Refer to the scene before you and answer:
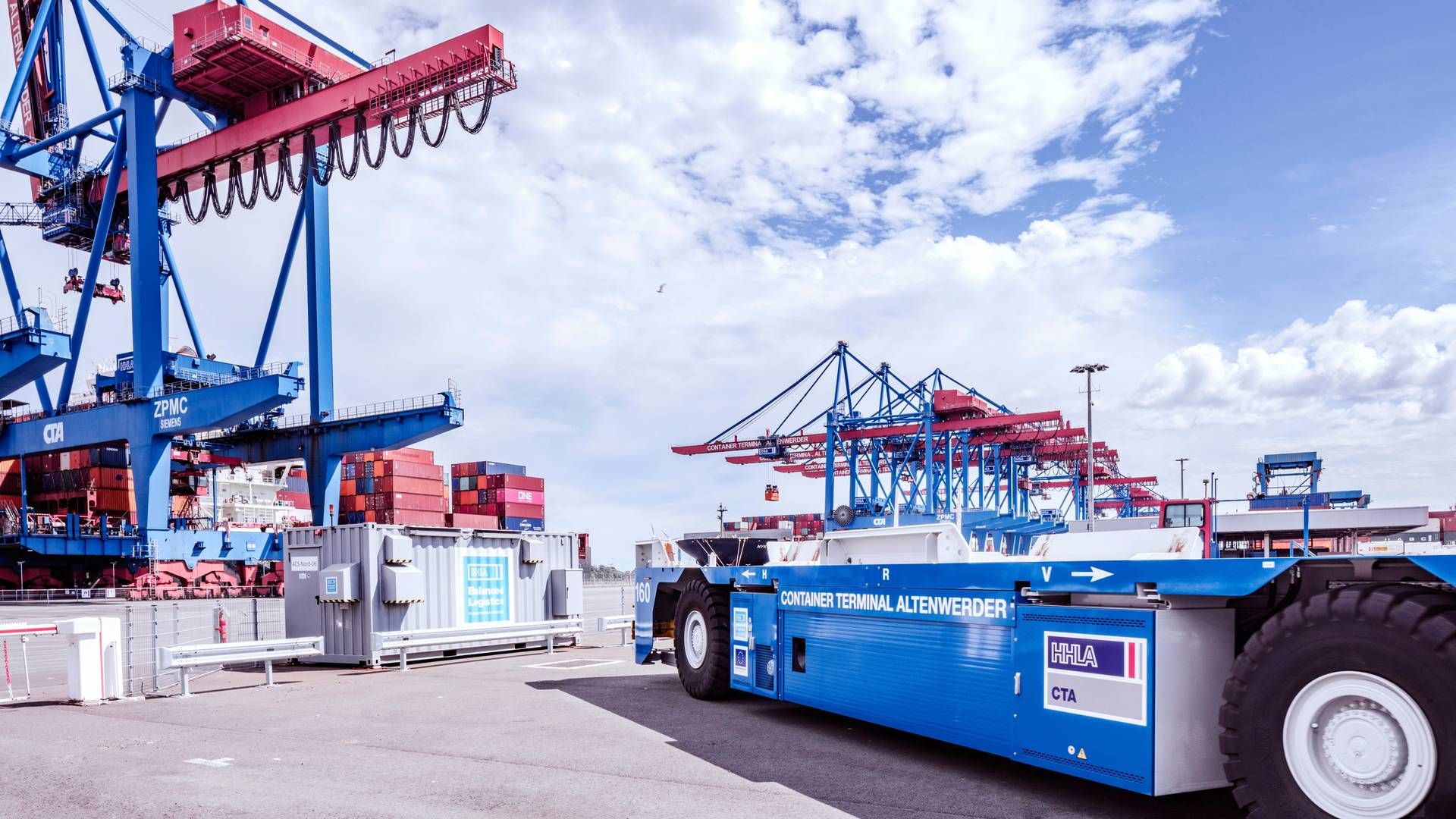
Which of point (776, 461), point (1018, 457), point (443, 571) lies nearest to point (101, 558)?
point (776, 461)

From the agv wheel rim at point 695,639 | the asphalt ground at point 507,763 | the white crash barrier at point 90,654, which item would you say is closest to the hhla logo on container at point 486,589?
the asphalt ground at point 507,763

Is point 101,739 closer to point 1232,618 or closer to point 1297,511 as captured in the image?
point 1232,618

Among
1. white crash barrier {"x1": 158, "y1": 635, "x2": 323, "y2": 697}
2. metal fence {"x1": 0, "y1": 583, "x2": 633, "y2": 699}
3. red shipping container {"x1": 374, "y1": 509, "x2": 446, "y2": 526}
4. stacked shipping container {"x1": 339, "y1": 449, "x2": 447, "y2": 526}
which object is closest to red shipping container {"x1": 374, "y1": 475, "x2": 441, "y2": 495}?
stacked shipping container {"x1": 339, "y1": 449, "x2": 447, "y2": 526}

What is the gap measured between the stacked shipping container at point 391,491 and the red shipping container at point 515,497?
3967 mm

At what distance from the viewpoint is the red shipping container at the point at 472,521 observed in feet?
165

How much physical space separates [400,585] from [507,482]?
41753 mm

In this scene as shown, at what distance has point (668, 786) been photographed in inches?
280

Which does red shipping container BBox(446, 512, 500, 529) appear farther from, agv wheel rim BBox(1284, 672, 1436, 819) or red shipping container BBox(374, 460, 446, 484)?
agv wheel rim BBox(1284, 672, 1436, 819)

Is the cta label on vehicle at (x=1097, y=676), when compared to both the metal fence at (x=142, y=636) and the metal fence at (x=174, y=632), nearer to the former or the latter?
the metal fence at (x=174, y=632)

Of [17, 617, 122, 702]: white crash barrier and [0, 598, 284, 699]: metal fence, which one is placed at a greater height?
[17, 617, 122, 702]: white crash barrier

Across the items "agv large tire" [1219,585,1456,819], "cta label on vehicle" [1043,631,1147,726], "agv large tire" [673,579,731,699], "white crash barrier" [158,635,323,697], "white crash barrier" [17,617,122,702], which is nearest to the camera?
"agv large tire" [1219,585,1456,819]

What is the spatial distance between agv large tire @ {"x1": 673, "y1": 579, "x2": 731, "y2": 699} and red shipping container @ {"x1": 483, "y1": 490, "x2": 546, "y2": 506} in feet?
149

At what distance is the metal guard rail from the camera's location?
14922 millimetres

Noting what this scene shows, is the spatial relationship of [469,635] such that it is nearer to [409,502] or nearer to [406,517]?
[406,517]
